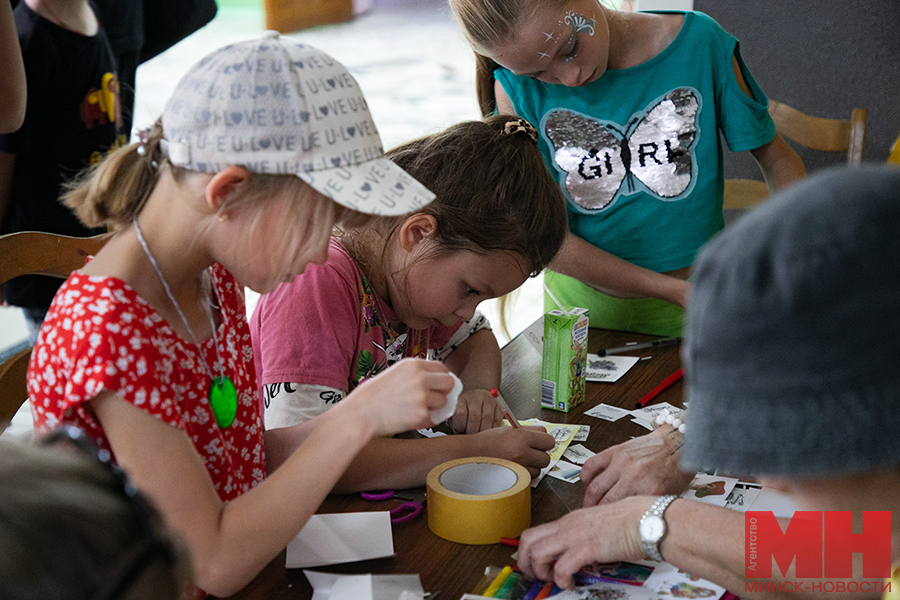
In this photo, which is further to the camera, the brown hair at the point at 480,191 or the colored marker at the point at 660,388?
the colored marker at the point at 660,388

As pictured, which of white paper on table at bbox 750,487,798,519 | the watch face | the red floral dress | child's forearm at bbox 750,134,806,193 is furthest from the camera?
child's forearm at bbox 750,134,806,193

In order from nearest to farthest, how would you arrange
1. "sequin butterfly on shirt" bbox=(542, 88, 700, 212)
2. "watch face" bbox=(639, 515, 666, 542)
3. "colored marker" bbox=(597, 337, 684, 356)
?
"watch face" bbox=(639, 515, 666, 542) → "colored marker" bbox=(597, 337, 684, 356) → "sequin butterfly on shirt" bbox=(542, 88, 700, 212)

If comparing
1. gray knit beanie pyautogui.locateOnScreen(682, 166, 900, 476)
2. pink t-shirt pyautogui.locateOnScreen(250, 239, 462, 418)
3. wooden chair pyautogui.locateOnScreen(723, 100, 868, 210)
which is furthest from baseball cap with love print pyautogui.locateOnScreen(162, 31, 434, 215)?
wooden chair pyautogui.locateOnScreen(723, 100, 868, 210)

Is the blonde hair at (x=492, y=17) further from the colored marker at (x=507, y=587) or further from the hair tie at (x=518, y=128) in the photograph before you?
the colored marker at (x=507, y=587)

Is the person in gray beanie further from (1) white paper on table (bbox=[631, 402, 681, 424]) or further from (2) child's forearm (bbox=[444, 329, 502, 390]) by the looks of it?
(2) child's forearm (bbox=[444, 329, 502, 390])

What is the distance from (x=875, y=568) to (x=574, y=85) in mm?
1214

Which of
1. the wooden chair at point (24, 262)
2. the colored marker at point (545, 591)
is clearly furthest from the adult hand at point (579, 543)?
the wooden chair at point (24, 262)

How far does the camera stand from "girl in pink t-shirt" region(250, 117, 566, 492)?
1238 millimetres

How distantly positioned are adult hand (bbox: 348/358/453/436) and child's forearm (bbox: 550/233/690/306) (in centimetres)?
90

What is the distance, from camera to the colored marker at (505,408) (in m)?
1.38

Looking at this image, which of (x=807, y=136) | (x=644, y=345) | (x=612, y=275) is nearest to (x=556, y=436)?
(x=644, y=345)

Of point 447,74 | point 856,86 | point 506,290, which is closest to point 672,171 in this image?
point 506,290

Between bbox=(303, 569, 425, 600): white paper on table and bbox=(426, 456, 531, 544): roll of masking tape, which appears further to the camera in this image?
bbox=(426, 456, 531, 544): roll of masking tape

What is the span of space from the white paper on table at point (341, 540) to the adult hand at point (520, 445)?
0.21 m
